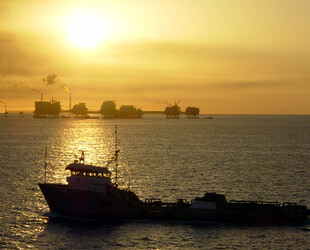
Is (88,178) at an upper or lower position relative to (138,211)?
upper

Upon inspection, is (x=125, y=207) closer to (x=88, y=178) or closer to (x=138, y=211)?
(x=138, y=211)

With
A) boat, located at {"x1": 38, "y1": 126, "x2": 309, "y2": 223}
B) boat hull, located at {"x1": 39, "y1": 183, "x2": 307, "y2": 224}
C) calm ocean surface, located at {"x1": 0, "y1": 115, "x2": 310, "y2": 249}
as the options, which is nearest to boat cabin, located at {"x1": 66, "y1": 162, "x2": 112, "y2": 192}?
boat, located at {"x1": 38, "y1": 126, "x2": 309, "y2": 223}

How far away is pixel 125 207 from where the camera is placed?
59906 mm

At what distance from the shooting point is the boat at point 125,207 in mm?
59688

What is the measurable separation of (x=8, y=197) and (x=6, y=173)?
3152 cm

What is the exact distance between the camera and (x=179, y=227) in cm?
5797

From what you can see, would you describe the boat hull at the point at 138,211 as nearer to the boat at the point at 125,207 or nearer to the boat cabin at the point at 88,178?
the boat at the point at 125,207

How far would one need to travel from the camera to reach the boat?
59688mm

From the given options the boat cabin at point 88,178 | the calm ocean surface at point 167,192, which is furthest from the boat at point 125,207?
the calm ocean surface at point 167,192

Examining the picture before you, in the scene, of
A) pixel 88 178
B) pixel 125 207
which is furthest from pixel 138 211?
A: pixel 88 178

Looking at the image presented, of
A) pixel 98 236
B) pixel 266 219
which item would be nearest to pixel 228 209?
pixel 266 219

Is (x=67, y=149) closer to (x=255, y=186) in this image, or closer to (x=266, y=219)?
(x=255, y=186)

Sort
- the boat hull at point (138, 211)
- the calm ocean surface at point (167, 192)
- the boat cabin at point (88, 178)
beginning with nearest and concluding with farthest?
the calm ocean surface at point (167, 192)
the boat hull at point (138, 211)
the boat cabin at point (88, 178)

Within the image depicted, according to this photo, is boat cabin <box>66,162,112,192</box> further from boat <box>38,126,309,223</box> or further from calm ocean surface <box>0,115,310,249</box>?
calm ocean surface <box>0,115,310,249</box>
